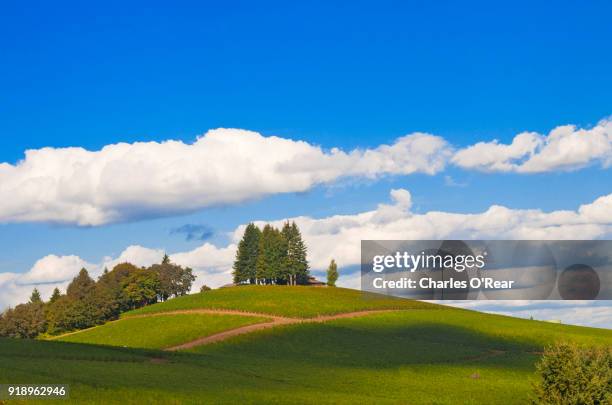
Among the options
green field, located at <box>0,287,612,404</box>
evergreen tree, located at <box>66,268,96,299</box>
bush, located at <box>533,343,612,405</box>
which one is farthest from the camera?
evergreen tree, located at <box>66,268,96,299</box>

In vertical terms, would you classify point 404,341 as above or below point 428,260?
below

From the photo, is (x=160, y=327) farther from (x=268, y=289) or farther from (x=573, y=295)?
(x=573, y=295)

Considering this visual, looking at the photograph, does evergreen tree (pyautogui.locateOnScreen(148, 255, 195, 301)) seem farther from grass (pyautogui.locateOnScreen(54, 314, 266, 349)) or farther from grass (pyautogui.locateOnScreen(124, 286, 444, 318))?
grass (pyautogui.locateOnScreen(54, 314, 266, 349))

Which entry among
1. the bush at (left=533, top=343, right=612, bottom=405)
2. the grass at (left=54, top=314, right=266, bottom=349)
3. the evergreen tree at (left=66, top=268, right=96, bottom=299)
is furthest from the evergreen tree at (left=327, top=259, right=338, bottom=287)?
the bush at (left=533, top=343, right=612, bottom=405)

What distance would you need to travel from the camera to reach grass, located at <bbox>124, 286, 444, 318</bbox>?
108875mm

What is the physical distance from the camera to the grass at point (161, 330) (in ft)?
308

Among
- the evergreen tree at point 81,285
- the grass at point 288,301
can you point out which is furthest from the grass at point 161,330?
the evergreen tree at point 81,285

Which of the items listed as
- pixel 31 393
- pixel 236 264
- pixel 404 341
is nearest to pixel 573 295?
pixel 404 341

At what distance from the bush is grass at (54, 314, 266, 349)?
53.7 m

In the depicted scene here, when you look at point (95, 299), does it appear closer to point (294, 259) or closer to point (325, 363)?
point (294, 259)

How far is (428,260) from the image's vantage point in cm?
11594

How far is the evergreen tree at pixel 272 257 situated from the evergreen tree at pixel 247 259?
9230 millimetres

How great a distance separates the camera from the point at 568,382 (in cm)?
4847

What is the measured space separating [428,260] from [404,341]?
27.5 metres
